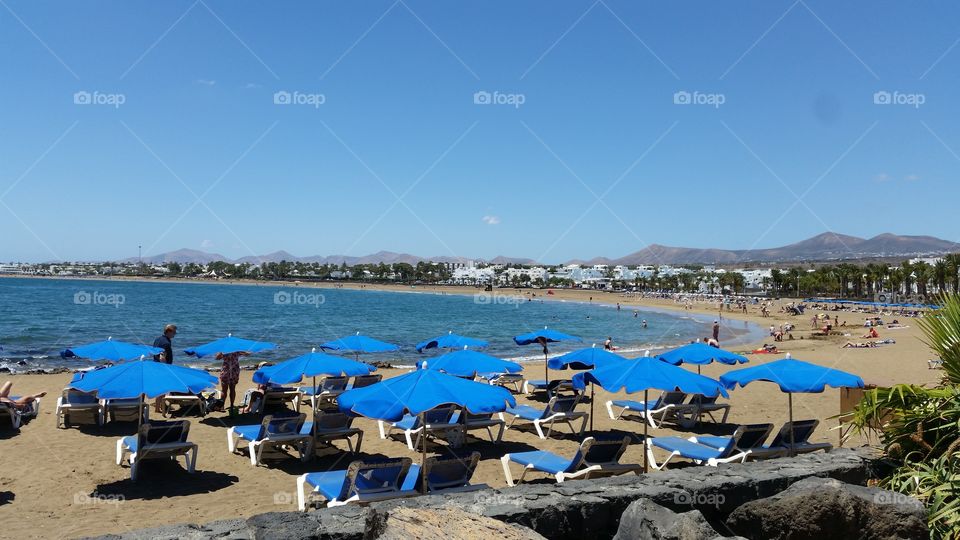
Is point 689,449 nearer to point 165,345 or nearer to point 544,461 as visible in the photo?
point 544,461

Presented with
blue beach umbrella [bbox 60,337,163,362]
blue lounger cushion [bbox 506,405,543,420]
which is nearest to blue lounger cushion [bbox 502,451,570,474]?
blue lounger cushion [bbox 506,405,543,420]

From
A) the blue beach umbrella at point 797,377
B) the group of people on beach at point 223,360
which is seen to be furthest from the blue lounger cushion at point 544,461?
the group of people on beach at point 223,360

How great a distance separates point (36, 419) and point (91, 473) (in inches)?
178

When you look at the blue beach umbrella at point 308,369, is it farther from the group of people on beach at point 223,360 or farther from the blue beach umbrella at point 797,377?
→ the blue beach umbrella at point 797,377

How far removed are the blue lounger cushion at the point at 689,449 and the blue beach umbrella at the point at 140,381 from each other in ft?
21.6

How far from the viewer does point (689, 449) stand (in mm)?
8836

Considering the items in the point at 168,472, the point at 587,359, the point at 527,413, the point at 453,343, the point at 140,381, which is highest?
the point at 140,381

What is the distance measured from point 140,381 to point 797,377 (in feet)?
28.0

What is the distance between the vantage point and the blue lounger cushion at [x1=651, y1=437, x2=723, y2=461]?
333 inches

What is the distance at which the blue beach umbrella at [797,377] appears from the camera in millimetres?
7984

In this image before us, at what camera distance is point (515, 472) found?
346 inches

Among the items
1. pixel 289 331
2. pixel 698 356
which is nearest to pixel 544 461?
pixel 698 356

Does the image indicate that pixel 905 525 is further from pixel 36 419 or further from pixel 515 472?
pixel 36 419

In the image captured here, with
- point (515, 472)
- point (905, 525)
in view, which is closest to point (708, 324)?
point (515, 472)
